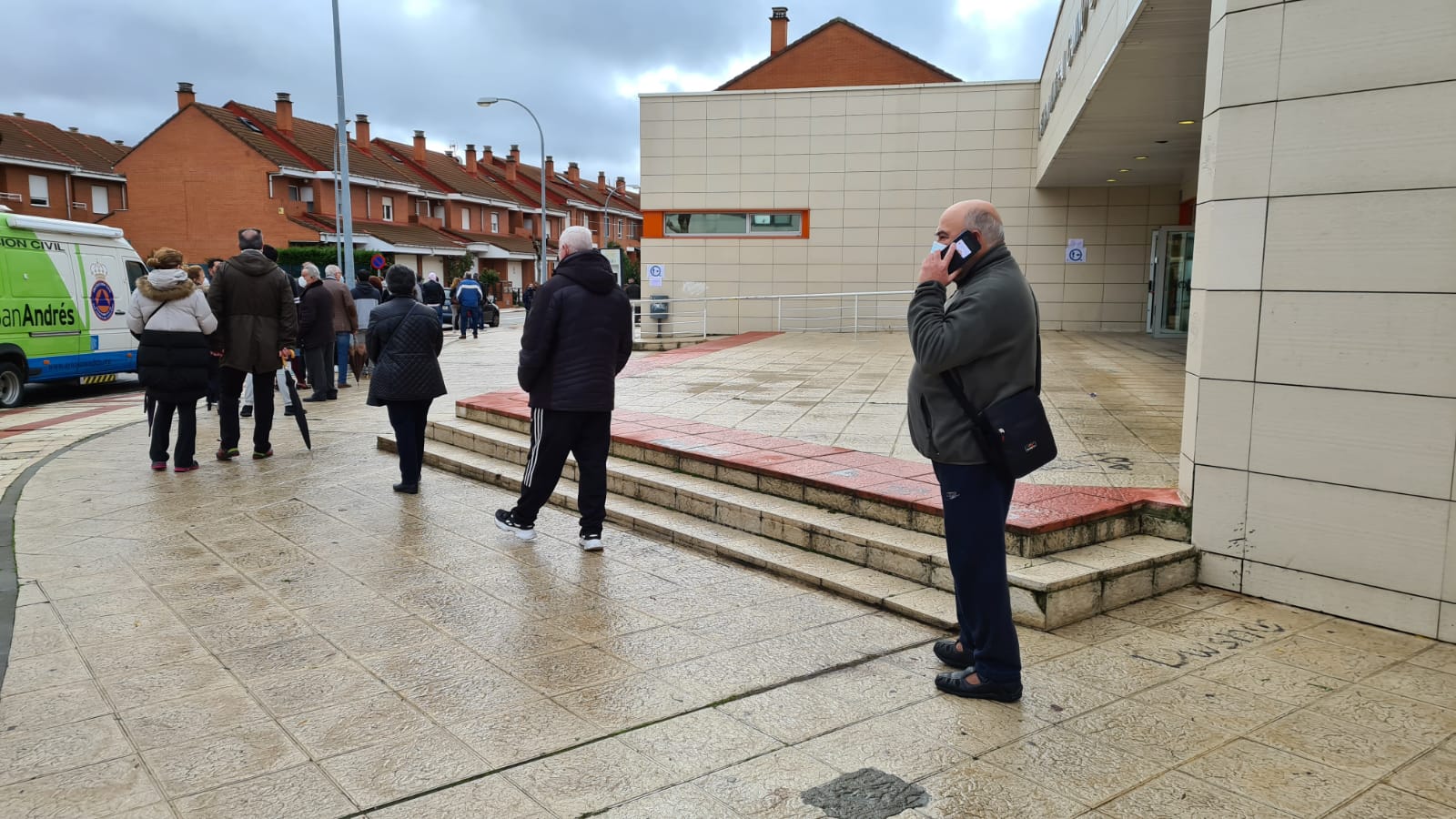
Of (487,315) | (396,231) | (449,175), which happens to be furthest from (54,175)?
(487,315)

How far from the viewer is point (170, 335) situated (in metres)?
7.54

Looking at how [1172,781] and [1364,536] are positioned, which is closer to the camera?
[1172,781]

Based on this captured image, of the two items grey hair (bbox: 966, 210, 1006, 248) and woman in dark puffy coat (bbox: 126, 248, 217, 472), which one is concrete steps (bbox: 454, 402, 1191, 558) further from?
woman in dark puffy coat (bbox: 126, 248, 217, 472)

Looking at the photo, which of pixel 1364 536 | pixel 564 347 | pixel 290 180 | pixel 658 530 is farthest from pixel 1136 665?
pixel 290 180

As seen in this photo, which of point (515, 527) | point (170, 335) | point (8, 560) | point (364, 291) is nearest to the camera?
point (8, 560)

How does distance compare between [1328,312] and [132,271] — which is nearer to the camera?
[1328,312]

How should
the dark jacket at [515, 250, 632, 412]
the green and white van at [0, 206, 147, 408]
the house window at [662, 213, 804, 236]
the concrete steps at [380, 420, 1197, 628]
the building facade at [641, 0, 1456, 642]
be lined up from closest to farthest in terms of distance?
the building facade at [641, 0, 1456, 642] → the concrete steps at [380, 420, 1197, 628] → the dark jacket at [515, 250, 632, 412] → the green and white van at [0, 206, 147, 408] → the house window at [662, 213, 804, 236]

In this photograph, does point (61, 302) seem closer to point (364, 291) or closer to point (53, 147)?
point (364, 291)

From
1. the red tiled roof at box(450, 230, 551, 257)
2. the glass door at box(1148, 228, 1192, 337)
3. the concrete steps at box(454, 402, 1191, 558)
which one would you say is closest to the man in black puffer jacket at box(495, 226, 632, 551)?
the concrete steps at box(454, 402, 1191, 558)

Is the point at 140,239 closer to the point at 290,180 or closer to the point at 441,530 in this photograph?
the point at 290,180

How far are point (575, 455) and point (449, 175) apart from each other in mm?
57286

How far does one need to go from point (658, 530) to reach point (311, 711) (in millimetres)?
2711

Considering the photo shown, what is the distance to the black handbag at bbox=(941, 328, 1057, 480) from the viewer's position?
10.7ft

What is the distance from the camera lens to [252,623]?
14.3 ft
